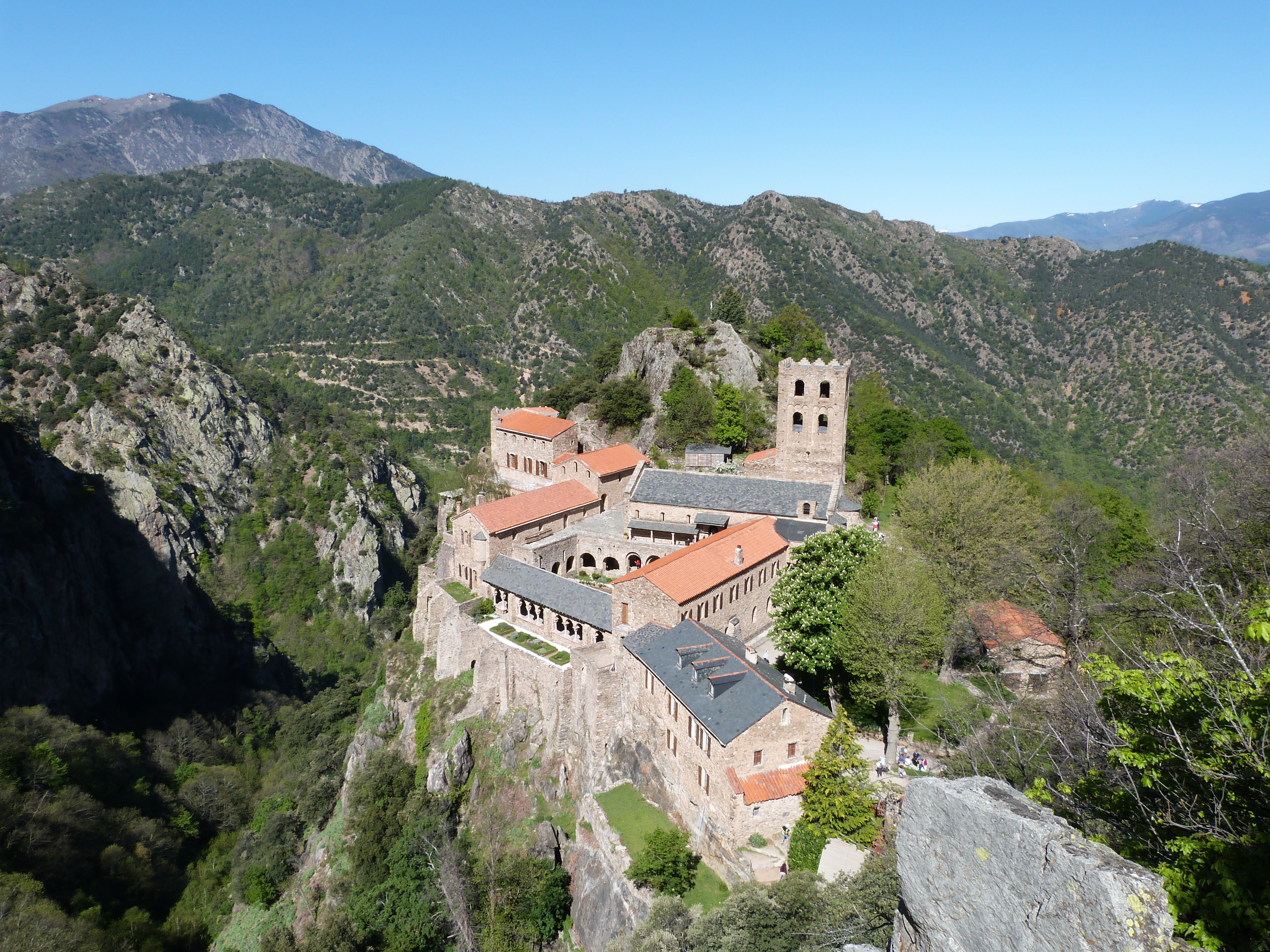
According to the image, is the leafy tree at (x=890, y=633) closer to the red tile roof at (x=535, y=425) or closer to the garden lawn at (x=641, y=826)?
the garden lawn at (x=641, y=826)

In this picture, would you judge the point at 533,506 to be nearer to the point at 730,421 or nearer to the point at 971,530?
the point at 730,421

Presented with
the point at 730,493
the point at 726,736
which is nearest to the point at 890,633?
the point at 726,736

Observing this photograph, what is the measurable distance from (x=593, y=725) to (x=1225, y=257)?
15725cm

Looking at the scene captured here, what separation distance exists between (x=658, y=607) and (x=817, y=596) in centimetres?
738

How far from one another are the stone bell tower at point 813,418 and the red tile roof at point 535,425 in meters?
18.5

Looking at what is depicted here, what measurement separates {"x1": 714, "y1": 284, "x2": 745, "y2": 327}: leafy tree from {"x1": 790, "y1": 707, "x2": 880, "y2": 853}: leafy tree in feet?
204

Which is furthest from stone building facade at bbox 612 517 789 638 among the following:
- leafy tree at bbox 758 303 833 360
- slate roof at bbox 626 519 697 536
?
leafy tree at bbox 758 303 833 360

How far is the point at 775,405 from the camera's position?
69.3 m

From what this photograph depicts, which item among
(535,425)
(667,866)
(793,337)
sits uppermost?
(793,337)

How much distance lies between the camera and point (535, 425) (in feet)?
203

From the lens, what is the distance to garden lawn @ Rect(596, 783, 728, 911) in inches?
1022

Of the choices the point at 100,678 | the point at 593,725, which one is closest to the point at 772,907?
the point at 593,725

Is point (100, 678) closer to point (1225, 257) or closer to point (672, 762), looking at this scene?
point (672, 762)

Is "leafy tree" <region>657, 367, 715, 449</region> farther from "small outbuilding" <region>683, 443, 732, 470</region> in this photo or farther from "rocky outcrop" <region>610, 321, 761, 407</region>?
"small outbuilding" <region>683, 443, 732, 470</region>
